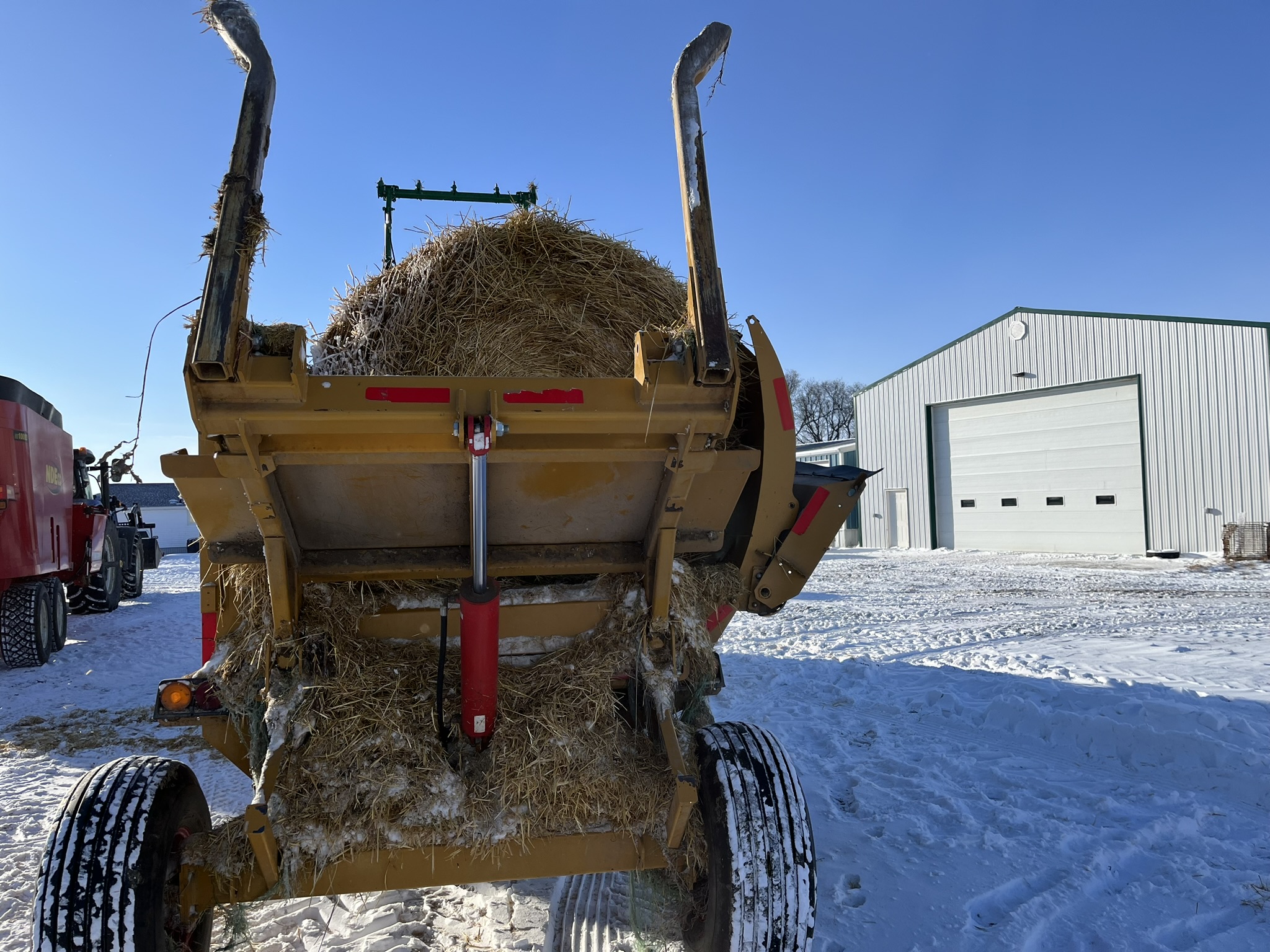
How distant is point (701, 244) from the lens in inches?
96.2

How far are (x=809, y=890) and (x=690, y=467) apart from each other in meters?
1.29

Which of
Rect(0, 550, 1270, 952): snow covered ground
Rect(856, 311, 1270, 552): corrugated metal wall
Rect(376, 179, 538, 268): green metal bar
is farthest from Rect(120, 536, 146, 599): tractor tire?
Rect(856, 311, 1270, 552): corrugated metal wall

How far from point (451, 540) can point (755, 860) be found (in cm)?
146

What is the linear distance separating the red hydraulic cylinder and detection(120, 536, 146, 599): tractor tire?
556 inches

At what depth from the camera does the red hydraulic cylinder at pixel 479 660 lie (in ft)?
8.21

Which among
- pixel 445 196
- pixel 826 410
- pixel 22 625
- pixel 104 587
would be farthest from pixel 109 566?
pixel 826 410

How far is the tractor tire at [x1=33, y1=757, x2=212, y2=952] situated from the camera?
2.13m

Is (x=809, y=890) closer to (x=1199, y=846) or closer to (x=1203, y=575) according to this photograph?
(x=1199, y=846)

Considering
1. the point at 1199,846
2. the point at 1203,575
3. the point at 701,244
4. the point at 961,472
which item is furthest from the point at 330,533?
the point at 961,472

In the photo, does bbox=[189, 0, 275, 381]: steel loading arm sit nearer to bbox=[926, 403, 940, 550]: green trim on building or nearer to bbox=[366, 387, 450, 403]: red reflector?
bbox=[366, 387, 450, 403]: red reflector

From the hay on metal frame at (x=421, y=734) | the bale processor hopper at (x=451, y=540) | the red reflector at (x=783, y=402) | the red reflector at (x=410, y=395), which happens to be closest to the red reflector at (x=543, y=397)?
the bale processor hopper at (x=451, y=540)

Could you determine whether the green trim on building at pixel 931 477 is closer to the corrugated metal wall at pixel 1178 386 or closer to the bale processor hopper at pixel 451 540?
the corrugated metal wall at pixel 1178 386

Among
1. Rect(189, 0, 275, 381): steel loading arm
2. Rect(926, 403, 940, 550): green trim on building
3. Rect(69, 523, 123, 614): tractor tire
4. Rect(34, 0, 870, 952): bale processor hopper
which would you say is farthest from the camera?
Rect(926, 403, 940, 550): green trim on building

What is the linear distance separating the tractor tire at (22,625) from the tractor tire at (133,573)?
234 inches
